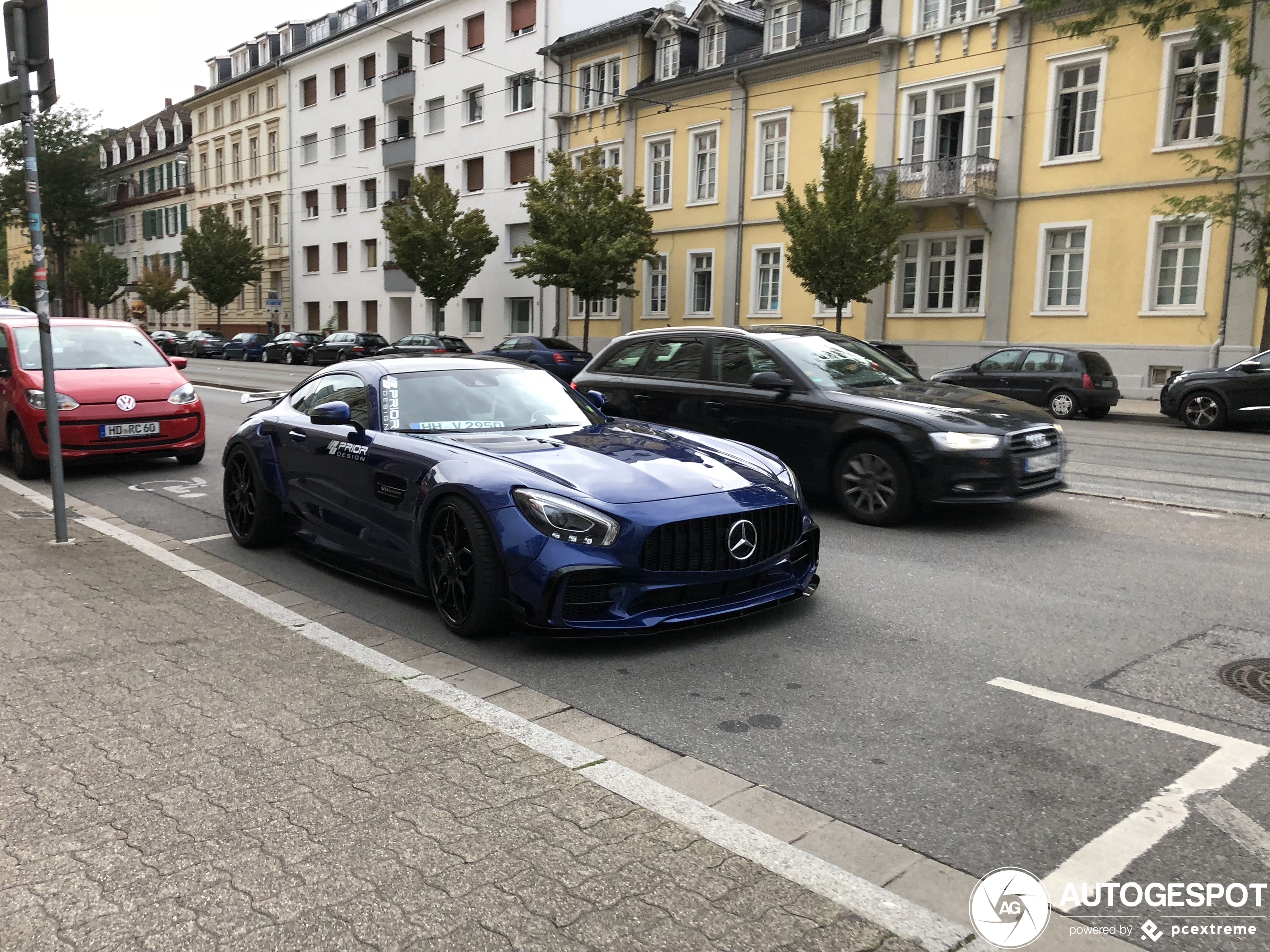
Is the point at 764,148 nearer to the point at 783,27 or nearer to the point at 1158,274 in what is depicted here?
the point at 783,27

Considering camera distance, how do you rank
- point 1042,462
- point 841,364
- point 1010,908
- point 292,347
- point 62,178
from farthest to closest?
Answer: point 62,178, point 292,347, point 841,364, point 1042,462, point 1010,908

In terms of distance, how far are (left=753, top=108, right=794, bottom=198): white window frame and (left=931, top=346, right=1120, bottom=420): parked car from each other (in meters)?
12.7

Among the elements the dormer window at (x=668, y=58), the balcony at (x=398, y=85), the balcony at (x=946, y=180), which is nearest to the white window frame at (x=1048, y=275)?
the balcony at (x=946, y=180)

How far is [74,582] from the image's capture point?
20.9 feet

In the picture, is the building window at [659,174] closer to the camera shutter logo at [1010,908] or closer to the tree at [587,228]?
the tree at [587,228]


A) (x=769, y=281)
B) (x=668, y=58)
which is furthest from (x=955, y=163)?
(x=668, y=58)

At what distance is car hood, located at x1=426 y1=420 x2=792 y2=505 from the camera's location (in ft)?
16.8

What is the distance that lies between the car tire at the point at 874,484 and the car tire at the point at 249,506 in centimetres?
421

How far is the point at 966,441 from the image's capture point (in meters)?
7.76

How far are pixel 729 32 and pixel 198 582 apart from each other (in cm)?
3269

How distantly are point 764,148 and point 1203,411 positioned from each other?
60.4 ft

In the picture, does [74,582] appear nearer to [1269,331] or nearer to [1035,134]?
[1269,331]

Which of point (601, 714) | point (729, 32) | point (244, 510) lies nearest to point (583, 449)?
point (601, 714)

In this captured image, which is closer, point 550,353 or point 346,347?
point 550,353
